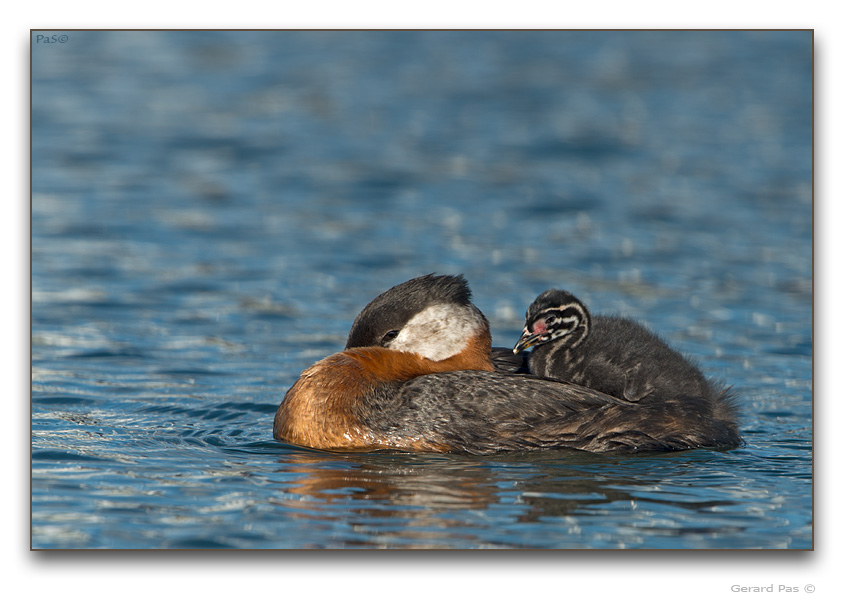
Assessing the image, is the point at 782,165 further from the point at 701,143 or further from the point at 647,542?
the point at 647,542

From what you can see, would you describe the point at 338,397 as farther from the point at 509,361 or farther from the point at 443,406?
the point at 509,361

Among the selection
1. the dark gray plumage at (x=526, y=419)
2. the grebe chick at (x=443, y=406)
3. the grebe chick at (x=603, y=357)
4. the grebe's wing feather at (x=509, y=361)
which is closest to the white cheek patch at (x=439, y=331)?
the grebe chick at (x=443, y=406)

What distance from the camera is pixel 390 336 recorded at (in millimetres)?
8375

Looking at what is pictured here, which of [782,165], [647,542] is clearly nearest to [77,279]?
[647,542]

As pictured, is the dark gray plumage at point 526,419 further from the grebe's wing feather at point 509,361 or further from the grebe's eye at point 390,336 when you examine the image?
the grebe's wing feather at point 509,361

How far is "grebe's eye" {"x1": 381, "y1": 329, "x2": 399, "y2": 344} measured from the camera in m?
8.33

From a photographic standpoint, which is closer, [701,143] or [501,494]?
[501,494]

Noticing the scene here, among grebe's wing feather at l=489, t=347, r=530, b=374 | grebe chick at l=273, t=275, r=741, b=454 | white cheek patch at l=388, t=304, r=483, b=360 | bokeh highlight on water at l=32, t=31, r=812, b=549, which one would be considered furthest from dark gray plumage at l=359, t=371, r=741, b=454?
grebe's wing feather at l=489, t=347, r=530, b=374

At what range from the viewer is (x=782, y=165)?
50.2 ft

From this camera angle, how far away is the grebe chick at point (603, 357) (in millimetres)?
8422

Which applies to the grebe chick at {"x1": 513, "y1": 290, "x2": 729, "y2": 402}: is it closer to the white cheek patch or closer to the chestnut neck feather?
the white cheek patch

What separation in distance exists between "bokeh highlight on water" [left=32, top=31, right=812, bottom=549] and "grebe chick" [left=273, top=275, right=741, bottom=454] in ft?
0.52

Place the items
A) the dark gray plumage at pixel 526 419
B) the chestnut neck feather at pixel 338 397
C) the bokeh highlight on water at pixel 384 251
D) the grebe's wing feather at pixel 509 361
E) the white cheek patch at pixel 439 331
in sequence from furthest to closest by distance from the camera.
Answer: the grebe's wing feather at pixel 509 361, the white cheek patch at pixel 439 331, the chestnut neck feather at pixel 338 397, the dark gray plumage at pixel 526 419, the bokeh highlight on water at pixel 384 251
